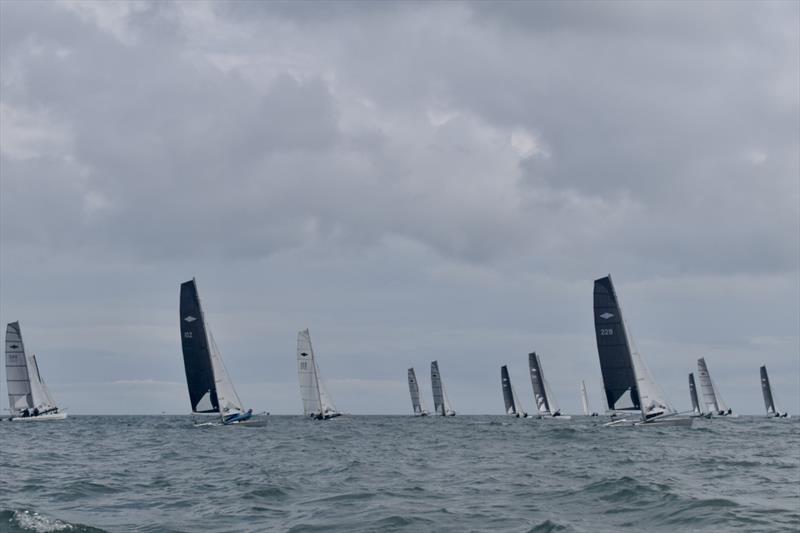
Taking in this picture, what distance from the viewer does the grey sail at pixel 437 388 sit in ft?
451

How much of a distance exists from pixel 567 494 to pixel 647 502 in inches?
102

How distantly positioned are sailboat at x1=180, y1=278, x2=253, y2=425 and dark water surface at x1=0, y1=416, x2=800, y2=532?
2723cm

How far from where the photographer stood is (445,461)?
3394 centimetres

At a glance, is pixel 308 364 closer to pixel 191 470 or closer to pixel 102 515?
pixel 191 470

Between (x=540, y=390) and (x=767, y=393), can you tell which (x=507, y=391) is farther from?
(x=767, y=393)

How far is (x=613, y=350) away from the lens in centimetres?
6253

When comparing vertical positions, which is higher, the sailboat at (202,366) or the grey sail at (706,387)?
the sailboat at (202,366)

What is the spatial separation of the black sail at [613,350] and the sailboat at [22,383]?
5791 cm

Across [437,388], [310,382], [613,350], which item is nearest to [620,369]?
[613,350]

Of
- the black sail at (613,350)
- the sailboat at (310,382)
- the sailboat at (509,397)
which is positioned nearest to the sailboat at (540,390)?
the sailboat at (509,397)

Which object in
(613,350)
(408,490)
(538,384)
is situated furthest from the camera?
(538,384)

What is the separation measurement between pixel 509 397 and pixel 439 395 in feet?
42.9

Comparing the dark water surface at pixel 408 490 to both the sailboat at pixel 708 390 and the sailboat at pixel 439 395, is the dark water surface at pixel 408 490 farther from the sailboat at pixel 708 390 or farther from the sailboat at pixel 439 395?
the sailboat at pixel 439 395

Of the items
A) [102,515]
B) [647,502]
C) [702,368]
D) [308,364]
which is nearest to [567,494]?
[647,502]
